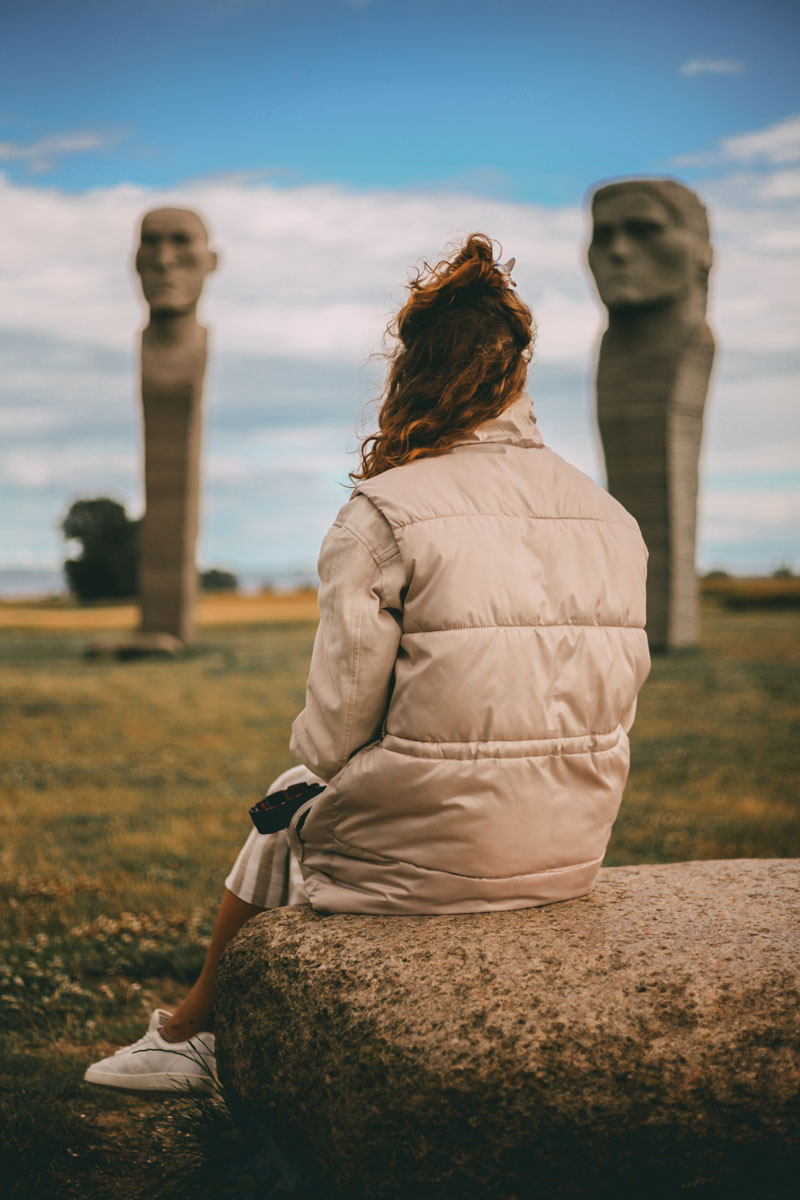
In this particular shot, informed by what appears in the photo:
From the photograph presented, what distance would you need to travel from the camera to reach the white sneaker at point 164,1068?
2.76 meters

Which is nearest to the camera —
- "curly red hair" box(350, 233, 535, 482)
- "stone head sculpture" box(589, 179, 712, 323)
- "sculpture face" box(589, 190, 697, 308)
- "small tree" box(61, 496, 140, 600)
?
"curly red hair" box(350, 233, 535, 482)

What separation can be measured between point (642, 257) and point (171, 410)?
609 cm

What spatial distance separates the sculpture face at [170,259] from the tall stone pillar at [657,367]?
5047 mm

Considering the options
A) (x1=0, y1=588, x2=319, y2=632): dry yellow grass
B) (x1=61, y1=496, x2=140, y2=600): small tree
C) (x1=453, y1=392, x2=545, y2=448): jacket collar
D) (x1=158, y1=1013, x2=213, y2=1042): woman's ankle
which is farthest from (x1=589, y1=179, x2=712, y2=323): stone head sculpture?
(x1=61, y1=496, x2=140, y2=600): small tree

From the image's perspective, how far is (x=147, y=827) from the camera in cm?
582

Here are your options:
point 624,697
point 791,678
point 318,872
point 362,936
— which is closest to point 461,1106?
point 362,936

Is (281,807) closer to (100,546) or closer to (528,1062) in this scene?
(528,1062)

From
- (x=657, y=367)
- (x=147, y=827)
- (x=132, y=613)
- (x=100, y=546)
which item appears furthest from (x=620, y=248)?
(x=100, y=546)

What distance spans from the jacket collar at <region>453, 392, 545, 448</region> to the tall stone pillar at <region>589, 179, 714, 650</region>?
10.2 m

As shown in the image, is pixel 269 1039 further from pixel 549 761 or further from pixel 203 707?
pixel 203 707

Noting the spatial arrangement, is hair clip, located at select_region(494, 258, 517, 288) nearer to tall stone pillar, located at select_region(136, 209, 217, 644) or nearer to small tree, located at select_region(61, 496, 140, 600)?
tall stone pillar, located at select_region(136, 209, 217, 644)

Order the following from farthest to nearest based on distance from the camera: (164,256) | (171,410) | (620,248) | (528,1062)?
(171,410), (164,256), (620,248), (528,1062)

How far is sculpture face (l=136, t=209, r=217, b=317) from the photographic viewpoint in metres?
13.6

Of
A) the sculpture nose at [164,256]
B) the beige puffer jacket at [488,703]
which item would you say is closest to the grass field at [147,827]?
the beige puffer jacket at [488,703]
